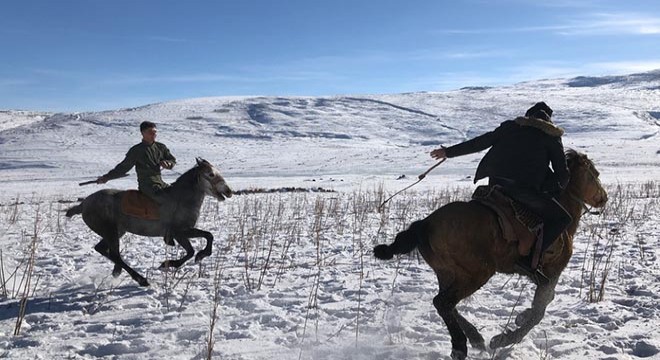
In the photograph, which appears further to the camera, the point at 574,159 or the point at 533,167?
the point at 574,159

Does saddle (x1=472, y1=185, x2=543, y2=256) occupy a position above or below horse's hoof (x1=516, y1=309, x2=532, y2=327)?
above

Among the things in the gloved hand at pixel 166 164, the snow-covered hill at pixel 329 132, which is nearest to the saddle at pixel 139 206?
the gloved hand at pixel 166 164

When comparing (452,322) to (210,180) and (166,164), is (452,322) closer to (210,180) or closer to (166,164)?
(210,180)

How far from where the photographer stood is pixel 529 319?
16.4ft

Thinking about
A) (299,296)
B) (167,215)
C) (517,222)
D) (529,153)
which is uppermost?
(529,153)

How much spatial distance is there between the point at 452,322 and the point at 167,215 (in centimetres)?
448

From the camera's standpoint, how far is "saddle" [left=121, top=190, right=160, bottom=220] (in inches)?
299

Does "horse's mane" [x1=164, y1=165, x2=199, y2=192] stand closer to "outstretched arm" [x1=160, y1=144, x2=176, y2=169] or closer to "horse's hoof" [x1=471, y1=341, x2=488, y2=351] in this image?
"outstretched arm" [x1=160, y1=144, x2=176, y2=169]

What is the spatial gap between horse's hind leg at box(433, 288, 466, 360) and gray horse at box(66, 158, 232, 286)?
387cm

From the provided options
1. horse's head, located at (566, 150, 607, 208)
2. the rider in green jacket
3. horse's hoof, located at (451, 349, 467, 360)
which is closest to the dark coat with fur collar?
horse's head, located at (566, 150, 607, 208)

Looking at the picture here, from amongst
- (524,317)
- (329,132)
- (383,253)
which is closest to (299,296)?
(383,253)

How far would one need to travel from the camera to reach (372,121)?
10506 cm

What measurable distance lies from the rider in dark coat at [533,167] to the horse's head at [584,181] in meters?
0.36

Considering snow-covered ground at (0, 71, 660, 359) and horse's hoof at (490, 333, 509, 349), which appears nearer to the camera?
horse's hoof at (490, 333, 509, 349)
